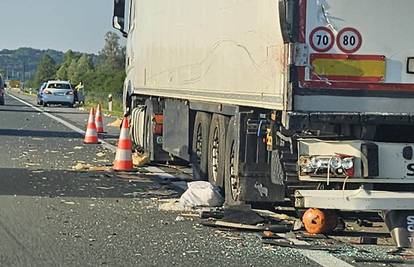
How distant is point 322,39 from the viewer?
802 centimetres

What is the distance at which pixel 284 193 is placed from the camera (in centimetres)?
977

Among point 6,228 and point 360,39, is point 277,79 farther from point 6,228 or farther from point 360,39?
point 6,228

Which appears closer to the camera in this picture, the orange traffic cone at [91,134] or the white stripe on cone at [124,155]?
the white stripe on cone at [124,155]

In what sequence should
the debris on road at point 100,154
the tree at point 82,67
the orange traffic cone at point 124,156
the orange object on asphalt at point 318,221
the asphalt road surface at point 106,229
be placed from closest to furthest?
the asphalt road surface at point 106,229
the orange object on asphalt at point 318,221
the orange traffic cone at point 124,156
the debris on road at point 100,154
the tree at point 82,67

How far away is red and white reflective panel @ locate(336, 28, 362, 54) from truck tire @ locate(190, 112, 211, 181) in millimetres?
4133

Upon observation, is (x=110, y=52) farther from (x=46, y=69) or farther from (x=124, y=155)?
(x=124, y=155)

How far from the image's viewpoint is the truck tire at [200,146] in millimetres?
12078

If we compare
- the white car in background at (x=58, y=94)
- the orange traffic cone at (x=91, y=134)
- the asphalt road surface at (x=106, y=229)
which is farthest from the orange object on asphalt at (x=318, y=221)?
the white car in background at (x=58, y=94)

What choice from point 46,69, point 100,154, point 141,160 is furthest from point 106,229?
point 46,69

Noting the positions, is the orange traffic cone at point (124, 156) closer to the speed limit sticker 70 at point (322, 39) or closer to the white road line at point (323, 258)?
the white road line at point (323, 258)

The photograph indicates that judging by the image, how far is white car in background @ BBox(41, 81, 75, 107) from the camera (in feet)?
165

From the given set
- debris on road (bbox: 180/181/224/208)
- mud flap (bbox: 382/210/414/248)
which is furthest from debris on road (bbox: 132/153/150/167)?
mud flap (bbox: 382/210/414/248)

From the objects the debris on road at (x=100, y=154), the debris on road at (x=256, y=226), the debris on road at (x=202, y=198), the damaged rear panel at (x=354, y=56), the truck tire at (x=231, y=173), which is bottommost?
the debris on road at (x=100, y=154)

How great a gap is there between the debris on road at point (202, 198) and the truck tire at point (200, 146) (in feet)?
4.34
